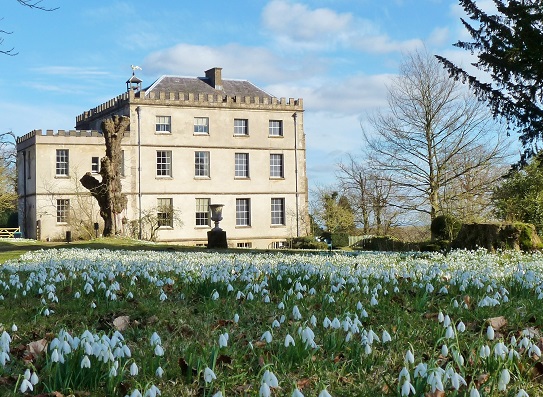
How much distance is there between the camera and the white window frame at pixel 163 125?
46.9 metres

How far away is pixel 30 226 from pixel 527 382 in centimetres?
4624

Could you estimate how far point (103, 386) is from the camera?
4035 mm

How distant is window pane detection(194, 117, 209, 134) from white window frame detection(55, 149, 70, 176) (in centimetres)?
901

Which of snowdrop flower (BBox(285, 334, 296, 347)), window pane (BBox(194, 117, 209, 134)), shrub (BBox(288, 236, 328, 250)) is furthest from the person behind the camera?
window pane (BBox(194, 117, 209, 134))

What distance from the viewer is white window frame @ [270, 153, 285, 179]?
50406mm

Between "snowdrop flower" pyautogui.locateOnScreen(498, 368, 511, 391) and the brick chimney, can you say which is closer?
"snowdrop flower" pyautogui.locateOnScreen(498, 368, 511, 391)

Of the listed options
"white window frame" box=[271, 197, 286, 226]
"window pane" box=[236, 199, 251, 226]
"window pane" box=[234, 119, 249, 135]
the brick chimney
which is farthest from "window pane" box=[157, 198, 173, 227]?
the brick chimney

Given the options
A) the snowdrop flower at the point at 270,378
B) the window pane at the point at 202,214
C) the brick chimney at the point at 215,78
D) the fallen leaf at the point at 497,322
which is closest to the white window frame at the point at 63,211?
the window pane at the point at 202,214

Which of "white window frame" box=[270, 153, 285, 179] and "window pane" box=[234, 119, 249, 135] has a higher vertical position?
"window pane" box=[234, 119, 249, 135]

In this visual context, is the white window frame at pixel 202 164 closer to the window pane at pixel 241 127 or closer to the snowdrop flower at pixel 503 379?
the window pane at pixel 241 127

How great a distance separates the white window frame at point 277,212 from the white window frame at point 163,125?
9.30m

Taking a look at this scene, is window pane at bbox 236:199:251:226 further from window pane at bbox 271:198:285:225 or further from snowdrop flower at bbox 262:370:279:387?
snowdrop flower at bbox 262:370:279:387

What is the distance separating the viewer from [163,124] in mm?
47094

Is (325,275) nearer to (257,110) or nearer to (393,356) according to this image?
(393,356)
